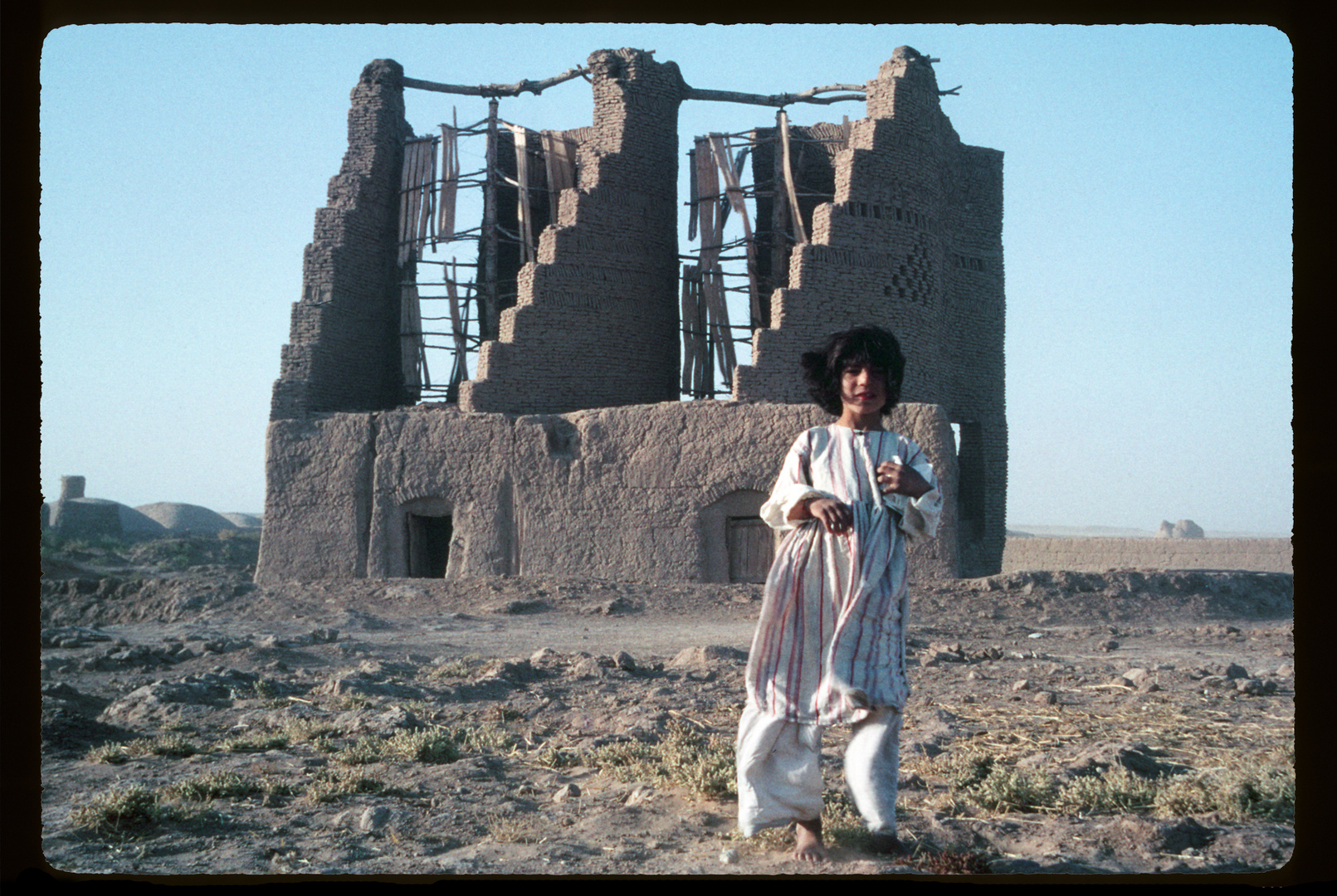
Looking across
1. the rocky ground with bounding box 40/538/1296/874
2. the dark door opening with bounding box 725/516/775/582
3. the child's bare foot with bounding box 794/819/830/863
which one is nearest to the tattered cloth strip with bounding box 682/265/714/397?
the dark door opening with bounding box 725/516/775/582

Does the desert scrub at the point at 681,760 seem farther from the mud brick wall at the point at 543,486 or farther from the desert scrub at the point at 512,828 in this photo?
the mud brick wall at the point at 543,486

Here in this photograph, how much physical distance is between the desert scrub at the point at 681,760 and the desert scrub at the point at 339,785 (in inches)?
38.1

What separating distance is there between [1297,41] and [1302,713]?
164 cm

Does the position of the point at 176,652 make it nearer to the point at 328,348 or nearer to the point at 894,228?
the point at 328,348

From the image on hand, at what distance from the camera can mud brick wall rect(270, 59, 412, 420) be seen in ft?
49.6

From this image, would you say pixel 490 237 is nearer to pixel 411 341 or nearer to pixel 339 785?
pixel 411 341

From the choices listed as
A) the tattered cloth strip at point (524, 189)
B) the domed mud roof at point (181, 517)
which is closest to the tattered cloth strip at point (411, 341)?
the tattered cloth strip at point (524, 189)

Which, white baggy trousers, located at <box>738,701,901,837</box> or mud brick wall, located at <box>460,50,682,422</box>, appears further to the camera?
mud brick wall, located at <box>460,50,682,422</box>

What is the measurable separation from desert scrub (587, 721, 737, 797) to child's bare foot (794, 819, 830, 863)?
82cm

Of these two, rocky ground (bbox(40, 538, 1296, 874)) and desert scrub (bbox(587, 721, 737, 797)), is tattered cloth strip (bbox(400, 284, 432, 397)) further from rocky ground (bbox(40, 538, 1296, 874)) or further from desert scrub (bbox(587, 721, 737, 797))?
desert scrub (bbox(587, 721, 737, 797))

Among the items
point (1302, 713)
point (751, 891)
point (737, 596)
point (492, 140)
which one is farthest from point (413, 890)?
point (492, 140)

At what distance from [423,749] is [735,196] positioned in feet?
40.6

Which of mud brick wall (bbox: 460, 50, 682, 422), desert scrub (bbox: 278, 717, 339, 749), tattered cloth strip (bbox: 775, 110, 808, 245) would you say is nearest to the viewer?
desert scrub (bbox: 278, 717, 339, 749)

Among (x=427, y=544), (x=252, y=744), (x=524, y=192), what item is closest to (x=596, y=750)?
(x=252, y=744)
